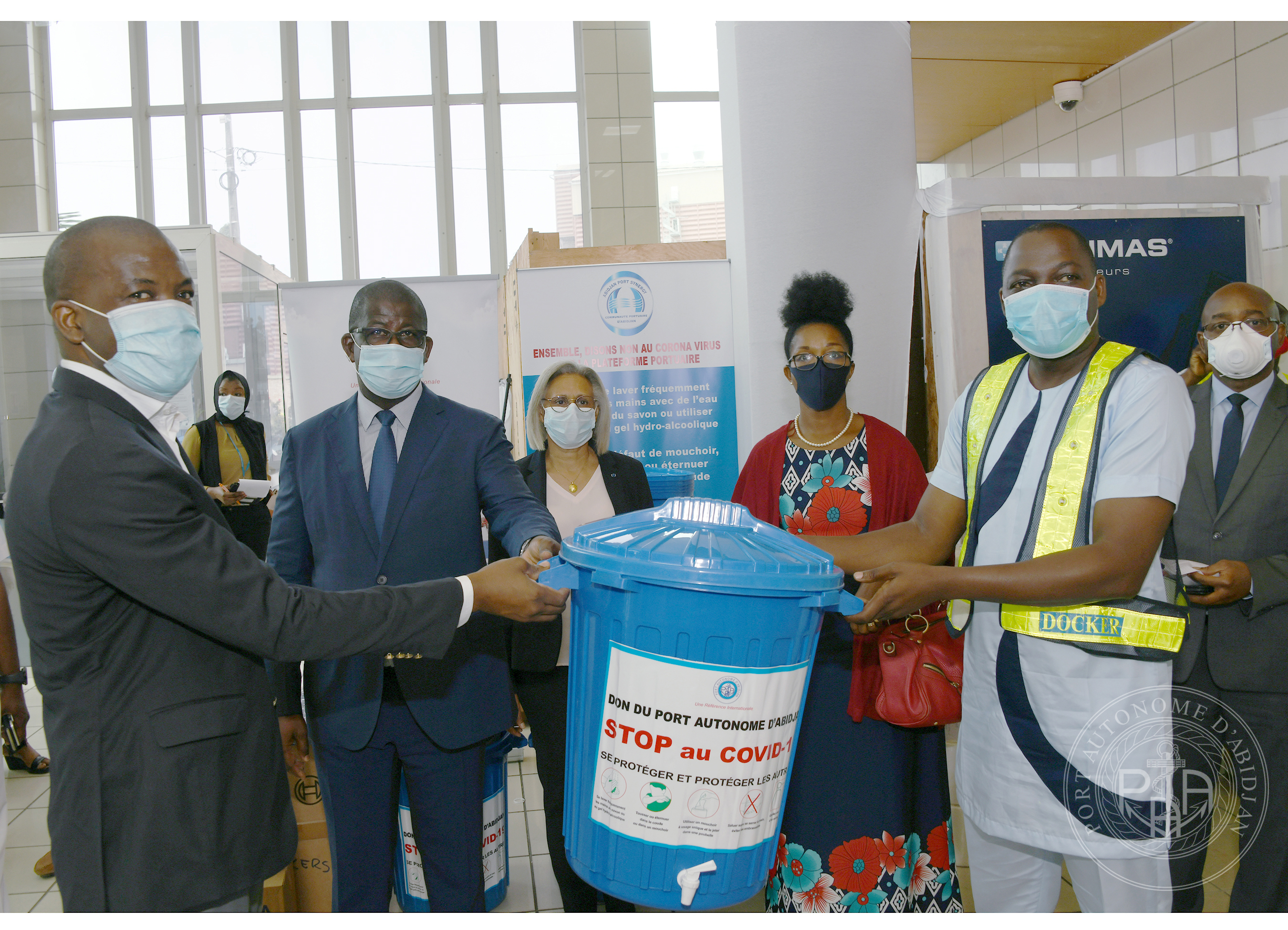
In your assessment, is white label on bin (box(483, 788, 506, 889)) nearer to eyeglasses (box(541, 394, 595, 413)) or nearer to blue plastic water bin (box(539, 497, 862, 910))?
eyeglasses (box(541, 394, 595, 413))

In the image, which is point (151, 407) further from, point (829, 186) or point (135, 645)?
point (829, 186)

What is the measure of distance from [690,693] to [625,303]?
261cm

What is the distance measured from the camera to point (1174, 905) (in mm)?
2227

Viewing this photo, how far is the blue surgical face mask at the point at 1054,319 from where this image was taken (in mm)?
1619

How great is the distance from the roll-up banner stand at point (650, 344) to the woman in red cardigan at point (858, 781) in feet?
4.73

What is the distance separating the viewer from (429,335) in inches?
174

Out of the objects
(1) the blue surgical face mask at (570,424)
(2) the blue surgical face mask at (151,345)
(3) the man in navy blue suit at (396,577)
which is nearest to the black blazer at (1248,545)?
(1) the blue surgical face mask at (570,424)

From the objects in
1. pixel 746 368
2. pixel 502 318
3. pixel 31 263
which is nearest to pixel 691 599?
pixel 746 368

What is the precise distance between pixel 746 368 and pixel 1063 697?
2.15 m

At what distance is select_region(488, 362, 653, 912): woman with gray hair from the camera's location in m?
2.28

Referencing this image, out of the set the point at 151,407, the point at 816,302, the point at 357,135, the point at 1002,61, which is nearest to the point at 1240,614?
the point at 816,302

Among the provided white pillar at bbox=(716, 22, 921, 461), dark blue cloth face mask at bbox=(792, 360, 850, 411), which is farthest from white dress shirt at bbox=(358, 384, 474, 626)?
white pillar at bbox=(716, 22, 921, 461)

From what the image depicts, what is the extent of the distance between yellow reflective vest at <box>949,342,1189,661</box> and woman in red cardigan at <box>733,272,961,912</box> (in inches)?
22.3

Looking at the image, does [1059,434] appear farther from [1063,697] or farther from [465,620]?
[465,620]
